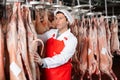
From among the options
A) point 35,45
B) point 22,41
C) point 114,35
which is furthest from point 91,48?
point 22,41

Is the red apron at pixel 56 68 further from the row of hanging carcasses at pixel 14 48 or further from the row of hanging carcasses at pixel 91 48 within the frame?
the row of hanging carcasses at pixel 91 48

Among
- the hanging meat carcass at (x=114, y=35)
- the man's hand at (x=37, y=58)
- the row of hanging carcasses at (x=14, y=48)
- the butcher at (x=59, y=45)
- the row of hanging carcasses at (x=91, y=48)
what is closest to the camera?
the row of hanging carcasses at (x=14, y=48)

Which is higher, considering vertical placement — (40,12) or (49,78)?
(40,12)

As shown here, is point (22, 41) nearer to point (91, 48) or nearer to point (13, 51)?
point (13, 51)

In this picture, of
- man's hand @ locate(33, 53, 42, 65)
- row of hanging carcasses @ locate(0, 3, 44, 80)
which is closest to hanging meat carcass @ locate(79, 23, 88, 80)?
man's hand @ locate(33, 53, 42, 65)

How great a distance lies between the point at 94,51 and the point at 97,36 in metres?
0.26

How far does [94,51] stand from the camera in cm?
432

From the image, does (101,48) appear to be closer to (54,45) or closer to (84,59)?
(84,59)

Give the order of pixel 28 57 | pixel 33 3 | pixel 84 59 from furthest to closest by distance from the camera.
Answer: pixel 84 59
pixel 33 3
pixel 28 57

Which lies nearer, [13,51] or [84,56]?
[13,51]

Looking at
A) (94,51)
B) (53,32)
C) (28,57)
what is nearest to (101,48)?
(94,51)

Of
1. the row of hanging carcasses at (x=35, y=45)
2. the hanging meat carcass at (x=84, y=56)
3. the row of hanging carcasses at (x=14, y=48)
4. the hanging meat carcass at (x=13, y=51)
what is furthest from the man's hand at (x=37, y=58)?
the hanging meat carcass at (x=84, y=56)

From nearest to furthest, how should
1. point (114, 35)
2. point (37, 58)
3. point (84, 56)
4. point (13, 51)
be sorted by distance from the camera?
point (13, 51)
point (37, 58)
point (84, 56)
point (114, 35)

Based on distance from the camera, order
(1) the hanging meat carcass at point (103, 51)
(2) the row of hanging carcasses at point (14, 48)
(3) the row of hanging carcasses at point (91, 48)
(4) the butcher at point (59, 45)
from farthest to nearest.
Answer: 1. (1) the hanging meat carcass at point (103, 51)
2. (3) the row of hanging carcasses at point (91, 48)
3. (4) the butcher at point (59, 45)
4. (2) the row of hanging carcasses at point (14, 48)
